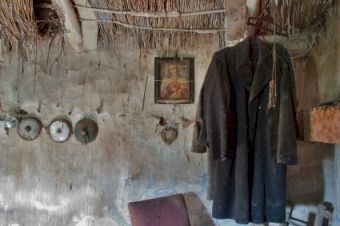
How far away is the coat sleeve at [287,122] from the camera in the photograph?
168 centimetres

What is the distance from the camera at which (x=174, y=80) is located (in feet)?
8.81

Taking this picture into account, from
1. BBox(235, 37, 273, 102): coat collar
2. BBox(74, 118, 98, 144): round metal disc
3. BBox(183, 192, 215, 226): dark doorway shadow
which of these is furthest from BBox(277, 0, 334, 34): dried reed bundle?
BBox(74, 118, 98, 144): round metal disc

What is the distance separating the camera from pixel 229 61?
1910 millimetres

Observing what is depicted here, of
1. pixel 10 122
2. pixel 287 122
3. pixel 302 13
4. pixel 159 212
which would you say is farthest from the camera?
pixel 10 122

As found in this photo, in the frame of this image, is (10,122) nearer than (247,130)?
No

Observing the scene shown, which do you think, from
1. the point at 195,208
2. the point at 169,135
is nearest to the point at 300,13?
the point at 169,135

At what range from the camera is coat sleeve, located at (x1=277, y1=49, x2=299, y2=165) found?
5.52 feet

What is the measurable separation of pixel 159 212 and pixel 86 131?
2.72 feet

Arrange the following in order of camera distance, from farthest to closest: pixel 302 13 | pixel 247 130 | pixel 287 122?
pixel 302 13 → pixel 247 130 → pixel 287 122

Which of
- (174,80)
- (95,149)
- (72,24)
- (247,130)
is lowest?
(95,149)

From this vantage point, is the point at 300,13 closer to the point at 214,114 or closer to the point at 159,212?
the point at 214,114

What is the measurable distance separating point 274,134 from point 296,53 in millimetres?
843

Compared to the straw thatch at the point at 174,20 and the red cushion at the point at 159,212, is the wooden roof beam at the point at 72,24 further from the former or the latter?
the red cushion at the point at 159,212

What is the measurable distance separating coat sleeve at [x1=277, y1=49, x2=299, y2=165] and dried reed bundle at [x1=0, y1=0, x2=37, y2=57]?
1.68m
